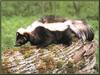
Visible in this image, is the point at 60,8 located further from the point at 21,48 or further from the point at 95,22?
the point at 21,48

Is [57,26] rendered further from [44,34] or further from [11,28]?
[11,28]

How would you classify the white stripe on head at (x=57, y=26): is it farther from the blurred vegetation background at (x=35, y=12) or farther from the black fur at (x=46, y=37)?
the blurred vegetation background at (x=35, y=12)

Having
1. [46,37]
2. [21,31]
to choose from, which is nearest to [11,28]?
[21,31]

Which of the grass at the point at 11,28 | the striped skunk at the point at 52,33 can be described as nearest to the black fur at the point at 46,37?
the striped skunk at the point at 52,33

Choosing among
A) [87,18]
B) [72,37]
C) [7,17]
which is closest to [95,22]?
[87,18]

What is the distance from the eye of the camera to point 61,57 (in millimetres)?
4852

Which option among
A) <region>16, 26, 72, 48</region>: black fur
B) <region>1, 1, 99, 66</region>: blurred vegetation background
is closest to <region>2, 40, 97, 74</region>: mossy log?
<region>16, 26, 72, 48</region>: black fur

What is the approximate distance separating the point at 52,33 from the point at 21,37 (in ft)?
1.88

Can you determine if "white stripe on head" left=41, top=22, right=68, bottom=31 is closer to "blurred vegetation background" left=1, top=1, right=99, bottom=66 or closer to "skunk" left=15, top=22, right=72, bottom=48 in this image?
"skunk" left=15, top=22, right=72, bottom=48

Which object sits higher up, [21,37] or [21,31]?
[21,31]

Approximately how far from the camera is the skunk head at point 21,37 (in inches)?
190

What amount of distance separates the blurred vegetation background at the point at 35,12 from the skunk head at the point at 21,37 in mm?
69

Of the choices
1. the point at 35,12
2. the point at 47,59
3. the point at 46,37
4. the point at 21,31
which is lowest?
the point at 47,59

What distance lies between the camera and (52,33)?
4844 mm
